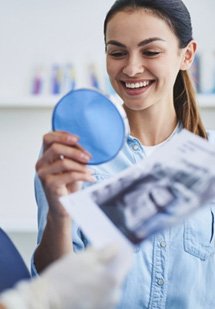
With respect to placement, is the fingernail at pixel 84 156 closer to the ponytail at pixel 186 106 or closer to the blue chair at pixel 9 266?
the blue chair at pixel 9 266

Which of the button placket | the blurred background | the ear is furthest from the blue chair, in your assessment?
the blurred background

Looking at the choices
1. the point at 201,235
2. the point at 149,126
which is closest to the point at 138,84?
the point at 149,126

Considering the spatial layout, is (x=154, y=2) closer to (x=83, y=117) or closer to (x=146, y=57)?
(x=146, y=57)

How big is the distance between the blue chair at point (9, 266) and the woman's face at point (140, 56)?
48 centimetres

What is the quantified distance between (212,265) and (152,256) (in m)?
0.16

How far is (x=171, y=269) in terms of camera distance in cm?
125

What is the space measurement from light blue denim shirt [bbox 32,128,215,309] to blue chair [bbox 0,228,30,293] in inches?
5.0

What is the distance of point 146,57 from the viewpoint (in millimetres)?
1281

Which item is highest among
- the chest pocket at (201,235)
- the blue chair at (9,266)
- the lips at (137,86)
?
the lips at (137,86)

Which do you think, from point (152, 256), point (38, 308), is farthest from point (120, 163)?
point (38, 308)

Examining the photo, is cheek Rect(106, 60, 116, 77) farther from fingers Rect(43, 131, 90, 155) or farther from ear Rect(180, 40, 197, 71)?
fingers Rect(43, 131, 90, 155)

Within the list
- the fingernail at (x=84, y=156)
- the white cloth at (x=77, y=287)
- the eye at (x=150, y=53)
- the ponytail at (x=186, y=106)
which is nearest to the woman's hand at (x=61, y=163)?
the fingernail at (x=84, y=156)

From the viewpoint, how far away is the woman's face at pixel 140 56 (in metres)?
1.26

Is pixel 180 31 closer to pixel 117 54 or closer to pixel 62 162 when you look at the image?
pixel 117 54
